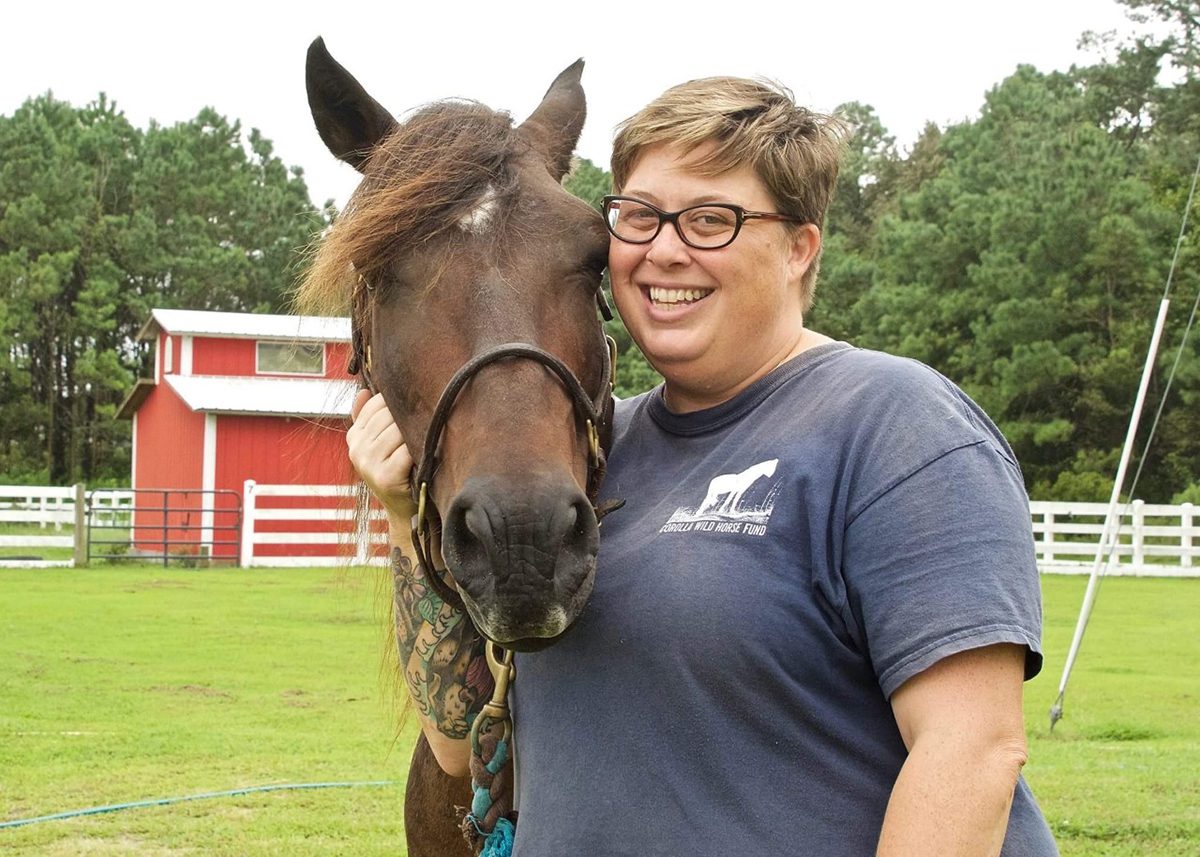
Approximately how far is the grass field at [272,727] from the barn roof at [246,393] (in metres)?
9.30

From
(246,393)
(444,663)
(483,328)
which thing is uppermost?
(483,328)

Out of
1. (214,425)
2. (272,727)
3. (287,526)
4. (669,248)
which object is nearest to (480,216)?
(669,248)

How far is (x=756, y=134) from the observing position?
1.94m

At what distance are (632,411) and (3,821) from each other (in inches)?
196

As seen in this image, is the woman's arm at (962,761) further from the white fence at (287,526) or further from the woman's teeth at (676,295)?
the white fence at (287,526)

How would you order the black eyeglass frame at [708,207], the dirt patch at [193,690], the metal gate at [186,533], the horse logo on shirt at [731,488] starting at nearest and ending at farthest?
the horse logo on shirt at [731,488] < the black eyeglass frame at [708,207] < the dirt patch at [193,690] < the metal gate at [186,533]

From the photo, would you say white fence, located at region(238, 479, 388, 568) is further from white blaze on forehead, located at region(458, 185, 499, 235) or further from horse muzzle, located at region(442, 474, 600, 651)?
horse muzzle, located at region(442, 474, 600, 651)

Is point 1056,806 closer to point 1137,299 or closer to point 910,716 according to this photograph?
point 910,716

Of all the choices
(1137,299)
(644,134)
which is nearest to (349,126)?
(644,134)

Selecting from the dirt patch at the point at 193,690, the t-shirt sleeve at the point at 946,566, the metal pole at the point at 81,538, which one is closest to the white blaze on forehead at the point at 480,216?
the t-shirt sleeve at the point at 946,566

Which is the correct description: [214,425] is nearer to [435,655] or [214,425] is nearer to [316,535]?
[316,535]

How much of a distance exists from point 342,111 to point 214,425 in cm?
2289

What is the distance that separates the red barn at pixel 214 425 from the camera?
72.1 feet

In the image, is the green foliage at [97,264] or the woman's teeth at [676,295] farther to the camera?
the green foliage at [97,264]
